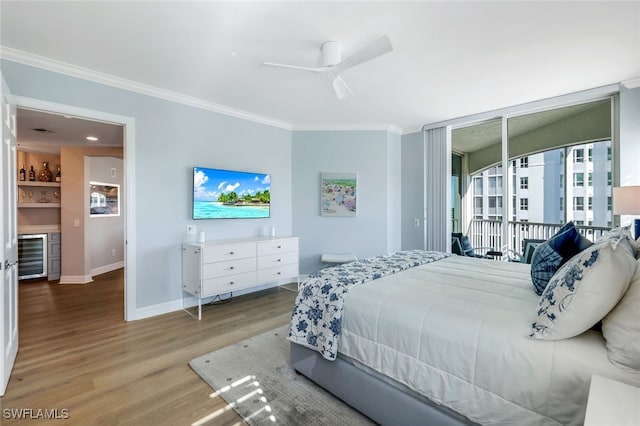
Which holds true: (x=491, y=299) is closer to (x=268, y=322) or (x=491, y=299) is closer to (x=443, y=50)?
(x=443, y=50)

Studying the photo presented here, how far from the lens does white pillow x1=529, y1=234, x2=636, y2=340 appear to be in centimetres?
121

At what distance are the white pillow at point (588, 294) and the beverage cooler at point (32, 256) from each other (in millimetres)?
7056

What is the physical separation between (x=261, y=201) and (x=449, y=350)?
3.50 m

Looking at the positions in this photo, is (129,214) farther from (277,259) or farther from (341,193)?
(341,193)

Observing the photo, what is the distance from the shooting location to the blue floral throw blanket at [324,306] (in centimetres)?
192

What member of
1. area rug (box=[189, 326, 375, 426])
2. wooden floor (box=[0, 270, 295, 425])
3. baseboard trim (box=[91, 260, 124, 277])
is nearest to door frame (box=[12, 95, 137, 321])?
wooden floor (box=[0, 270, 295, 425])

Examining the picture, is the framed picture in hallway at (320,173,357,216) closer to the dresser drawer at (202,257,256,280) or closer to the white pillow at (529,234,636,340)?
the dresser drawer at (202,257,256,280)

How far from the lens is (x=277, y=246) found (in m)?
4.16

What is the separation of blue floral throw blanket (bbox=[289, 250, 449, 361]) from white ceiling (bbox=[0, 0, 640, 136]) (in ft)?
6.07

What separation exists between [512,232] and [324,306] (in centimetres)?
397

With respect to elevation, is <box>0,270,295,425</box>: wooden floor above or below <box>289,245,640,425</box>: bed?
below

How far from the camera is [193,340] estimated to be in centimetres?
290

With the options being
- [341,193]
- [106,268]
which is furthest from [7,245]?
[106,268]

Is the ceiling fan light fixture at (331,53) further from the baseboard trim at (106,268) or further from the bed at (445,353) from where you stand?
the baseboard trim at (106,268)
